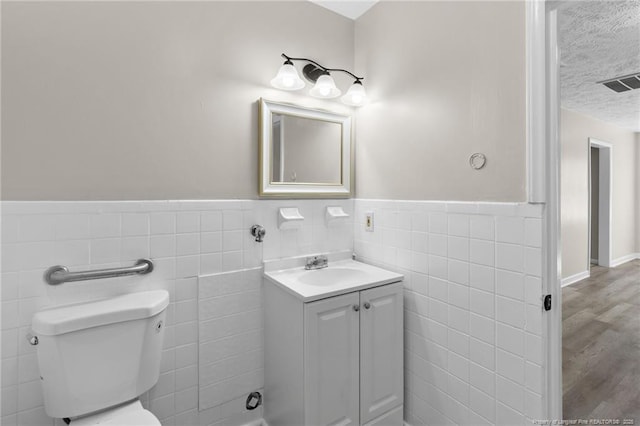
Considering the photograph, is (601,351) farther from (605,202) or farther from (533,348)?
(605,202)

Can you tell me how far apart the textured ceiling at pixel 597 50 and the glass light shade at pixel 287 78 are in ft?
3.76

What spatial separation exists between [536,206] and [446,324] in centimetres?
68

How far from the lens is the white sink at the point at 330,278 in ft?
4.42

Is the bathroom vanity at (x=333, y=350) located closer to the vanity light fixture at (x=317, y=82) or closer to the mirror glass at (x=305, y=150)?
the mirror glass at (x=305, y=150)

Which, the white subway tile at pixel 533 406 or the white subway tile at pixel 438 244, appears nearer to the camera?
the white subway tile at pixel 533 406

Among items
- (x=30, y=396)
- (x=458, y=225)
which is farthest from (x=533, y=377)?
(x=30, y=396)

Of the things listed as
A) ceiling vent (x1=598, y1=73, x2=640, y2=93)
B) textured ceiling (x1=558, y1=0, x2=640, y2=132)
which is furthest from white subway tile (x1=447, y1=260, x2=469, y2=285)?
ceiling vent (x1=598, y1=73, x2=640, y2=93)

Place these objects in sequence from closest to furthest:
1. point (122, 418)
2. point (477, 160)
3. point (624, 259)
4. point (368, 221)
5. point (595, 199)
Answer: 1. point (122, 418)
2. point (477, 160)
3. point (368, 221)
4. point (595, 199)
5. point (624, 259)

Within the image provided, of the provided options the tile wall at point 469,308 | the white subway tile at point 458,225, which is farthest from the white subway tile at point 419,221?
the white subway tile at point 458,225

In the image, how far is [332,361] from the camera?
1344 mm

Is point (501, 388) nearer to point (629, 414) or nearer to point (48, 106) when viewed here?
point (629, 414)

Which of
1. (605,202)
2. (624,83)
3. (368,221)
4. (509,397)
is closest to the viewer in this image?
(509,397)

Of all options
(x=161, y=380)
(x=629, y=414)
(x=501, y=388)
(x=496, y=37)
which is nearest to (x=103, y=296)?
(x=161, y=380)

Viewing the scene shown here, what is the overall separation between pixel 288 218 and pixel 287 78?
0.76 m
